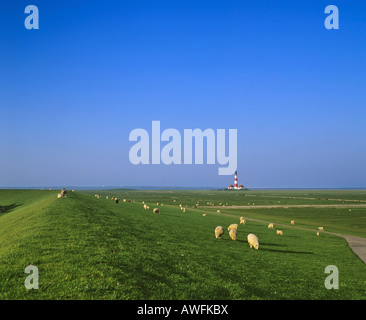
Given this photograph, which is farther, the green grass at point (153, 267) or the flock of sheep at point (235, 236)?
the flock of sheep at point (235, 236)

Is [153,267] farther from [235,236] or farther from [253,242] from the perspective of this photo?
[235,236]

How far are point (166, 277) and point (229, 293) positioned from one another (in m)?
3.28

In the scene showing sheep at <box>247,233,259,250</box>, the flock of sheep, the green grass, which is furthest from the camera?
the flock of sheep

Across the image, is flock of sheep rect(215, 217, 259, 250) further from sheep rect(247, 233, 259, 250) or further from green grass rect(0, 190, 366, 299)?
green grass rect(0, 190, 366, 299)

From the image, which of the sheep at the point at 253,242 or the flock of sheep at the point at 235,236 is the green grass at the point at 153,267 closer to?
the sheep at the point at 253,242

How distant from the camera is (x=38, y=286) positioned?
10461mm

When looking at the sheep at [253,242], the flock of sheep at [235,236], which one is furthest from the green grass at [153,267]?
the flock of sheep at [235,236]

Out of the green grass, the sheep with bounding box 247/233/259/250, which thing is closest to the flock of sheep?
the sheep with bounding box 247/233/259/250

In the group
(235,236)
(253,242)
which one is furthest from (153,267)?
(235,236)

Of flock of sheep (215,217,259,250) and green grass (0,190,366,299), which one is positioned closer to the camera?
green grass (0,190,366,299)

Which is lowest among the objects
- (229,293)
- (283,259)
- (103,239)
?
(283,259)

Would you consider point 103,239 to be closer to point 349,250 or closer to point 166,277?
point 166,277

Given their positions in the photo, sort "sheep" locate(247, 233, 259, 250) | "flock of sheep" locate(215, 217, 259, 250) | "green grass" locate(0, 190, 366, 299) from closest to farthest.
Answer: "green grass" locate(0, 190, 366, 299)
"sheep" locate(247, 233, 259, 250)
"flock of sheep" locate(215, 217, 259, 250)
